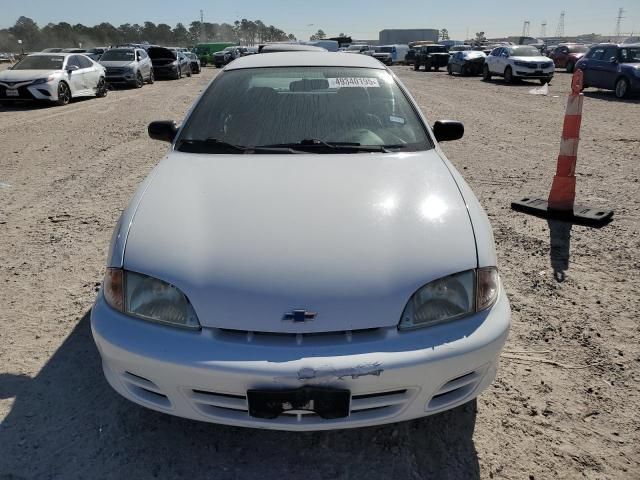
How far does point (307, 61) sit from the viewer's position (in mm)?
3582

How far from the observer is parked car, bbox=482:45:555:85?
20.2m

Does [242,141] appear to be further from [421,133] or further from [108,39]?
[108,39]

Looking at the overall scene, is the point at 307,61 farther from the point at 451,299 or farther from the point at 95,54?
the point at 95,54

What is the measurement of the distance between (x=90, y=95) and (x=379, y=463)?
15.7m

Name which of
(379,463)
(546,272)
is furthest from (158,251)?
(546,272)

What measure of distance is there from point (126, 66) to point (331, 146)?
1857 cm

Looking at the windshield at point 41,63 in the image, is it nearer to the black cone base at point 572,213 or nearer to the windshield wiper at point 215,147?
the windshield wiper at point 215,147

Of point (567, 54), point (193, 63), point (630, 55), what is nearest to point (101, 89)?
point (193, 63)

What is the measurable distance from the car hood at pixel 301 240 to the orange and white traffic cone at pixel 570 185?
104 inches

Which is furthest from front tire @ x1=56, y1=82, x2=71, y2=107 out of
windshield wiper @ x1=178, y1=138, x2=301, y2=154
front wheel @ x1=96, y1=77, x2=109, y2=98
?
windshield wiper @ x1=178, y1=138, x2=301, y2=154

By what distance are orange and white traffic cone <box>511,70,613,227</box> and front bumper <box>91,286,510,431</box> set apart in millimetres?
3177

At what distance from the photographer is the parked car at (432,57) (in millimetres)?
33156

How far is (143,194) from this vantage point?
2449 millimetres

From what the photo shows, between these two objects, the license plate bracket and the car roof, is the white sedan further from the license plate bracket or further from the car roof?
the car roof
